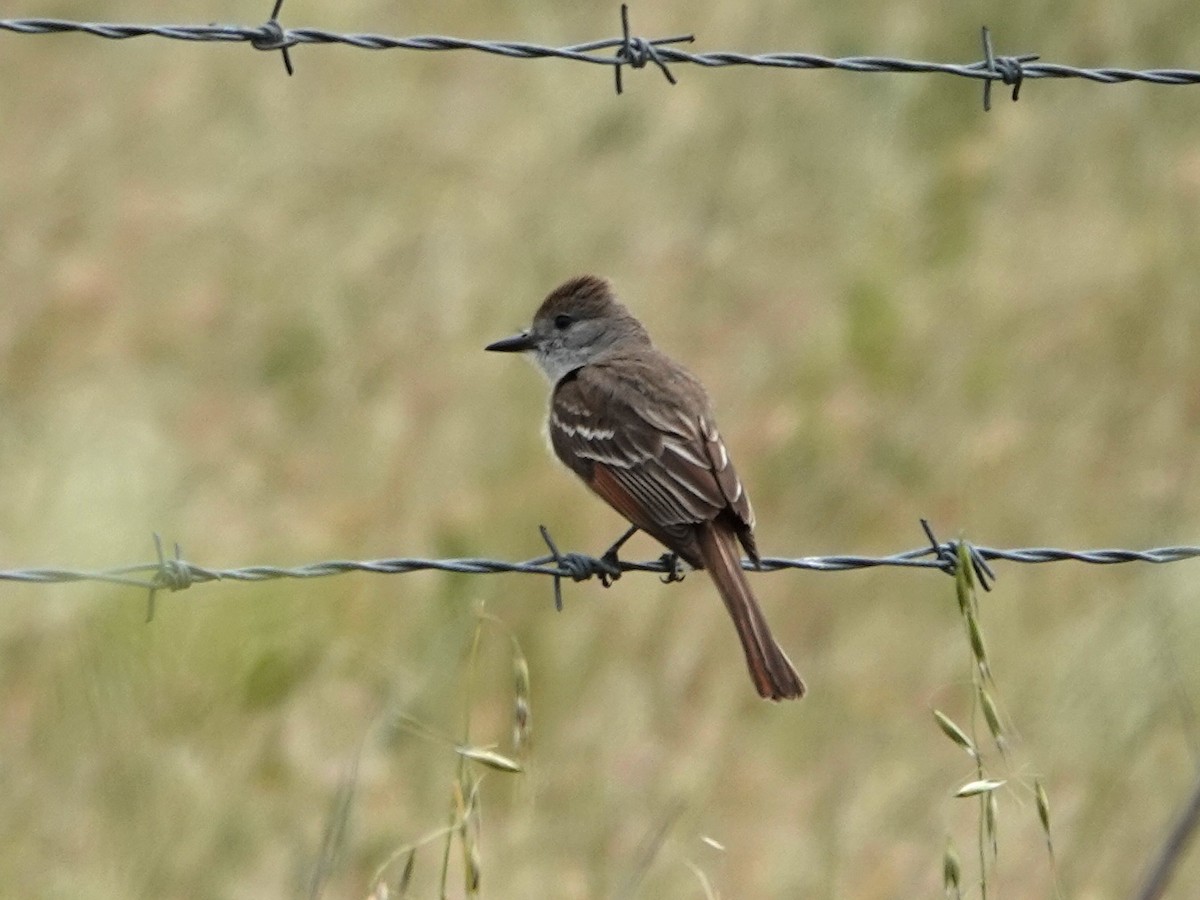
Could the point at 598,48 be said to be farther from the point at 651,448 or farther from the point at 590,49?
the point at 651,448

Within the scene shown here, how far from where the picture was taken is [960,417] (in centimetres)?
794

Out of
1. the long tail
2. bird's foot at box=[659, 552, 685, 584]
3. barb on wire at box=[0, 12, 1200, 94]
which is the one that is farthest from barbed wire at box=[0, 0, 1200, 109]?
bird's foot at box=[659, 552, 685, 584]

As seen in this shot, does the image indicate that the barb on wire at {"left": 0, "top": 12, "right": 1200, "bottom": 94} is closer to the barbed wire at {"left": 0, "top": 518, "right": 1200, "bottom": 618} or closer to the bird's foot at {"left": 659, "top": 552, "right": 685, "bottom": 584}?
the barbed wire at {"left": 0, "top": 518, "right": 1200, "bottom": 618}

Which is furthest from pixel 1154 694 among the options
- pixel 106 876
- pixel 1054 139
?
pixel 1054 139

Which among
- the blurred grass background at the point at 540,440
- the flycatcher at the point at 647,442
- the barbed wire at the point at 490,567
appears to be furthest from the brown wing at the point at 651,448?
the blurred grass background at the point at 540,440

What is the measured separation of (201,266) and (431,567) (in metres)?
4.55

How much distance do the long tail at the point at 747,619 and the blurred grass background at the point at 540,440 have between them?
0.78m

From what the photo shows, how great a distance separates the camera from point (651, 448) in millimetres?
5617

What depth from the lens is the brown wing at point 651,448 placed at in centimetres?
533

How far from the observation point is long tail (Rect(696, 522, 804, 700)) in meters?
4.70

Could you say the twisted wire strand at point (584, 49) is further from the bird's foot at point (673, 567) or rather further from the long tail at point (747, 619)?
the bird's foot at point (673, 567)

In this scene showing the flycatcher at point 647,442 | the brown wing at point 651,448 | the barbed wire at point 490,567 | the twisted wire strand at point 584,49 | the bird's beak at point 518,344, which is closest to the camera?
the barbed wire at point 490,567

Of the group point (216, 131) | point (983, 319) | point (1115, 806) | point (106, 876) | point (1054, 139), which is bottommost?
point (106, 876)

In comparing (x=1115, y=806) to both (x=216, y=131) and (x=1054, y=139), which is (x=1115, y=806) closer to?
(x=1054, y=139)
